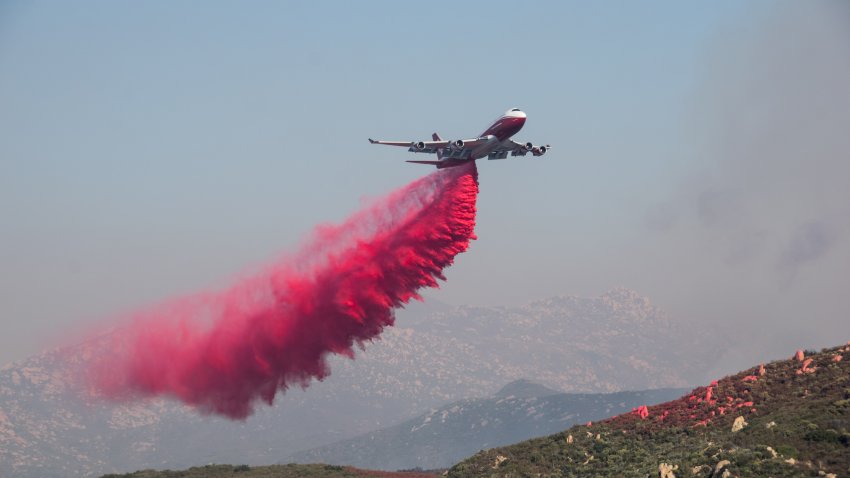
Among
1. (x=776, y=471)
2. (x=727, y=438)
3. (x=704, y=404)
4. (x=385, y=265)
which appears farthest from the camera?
A: (x=385, y=265)

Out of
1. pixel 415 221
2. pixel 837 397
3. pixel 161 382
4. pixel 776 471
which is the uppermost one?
pixel 415 221

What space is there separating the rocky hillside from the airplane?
22.7m

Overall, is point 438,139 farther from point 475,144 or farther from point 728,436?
point 728,436

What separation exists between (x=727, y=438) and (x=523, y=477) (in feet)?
43.7

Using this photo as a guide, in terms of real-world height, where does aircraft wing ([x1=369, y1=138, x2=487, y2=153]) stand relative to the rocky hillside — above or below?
above

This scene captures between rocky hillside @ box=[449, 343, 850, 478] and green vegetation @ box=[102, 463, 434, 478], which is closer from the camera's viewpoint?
rocky hillside @ box=[449, 343, 850, 478]

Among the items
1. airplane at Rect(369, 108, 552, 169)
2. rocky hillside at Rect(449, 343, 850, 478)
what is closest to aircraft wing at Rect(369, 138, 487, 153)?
airplane at Rect(369, 108, 552, 169)

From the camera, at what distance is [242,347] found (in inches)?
Answer: 3135

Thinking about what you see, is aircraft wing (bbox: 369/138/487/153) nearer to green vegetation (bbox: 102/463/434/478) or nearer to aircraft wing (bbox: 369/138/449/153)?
aircraft wing (bbox: 369/138/449/153)

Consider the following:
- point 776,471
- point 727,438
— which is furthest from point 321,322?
point 776,471

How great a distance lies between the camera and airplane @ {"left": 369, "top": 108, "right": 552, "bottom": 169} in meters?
73.5

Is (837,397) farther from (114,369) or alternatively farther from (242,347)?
(114,369)

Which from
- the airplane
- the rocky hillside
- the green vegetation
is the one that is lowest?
the rocky hillside

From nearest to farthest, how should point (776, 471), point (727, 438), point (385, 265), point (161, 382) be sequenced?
point (776, 471)
point (727, 438)
point (385, 265)
point (161, 382)
